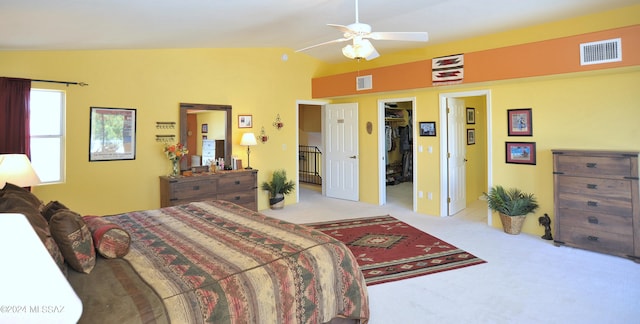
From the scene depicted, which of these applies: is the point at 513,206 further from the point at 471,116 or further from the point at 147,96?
the point at 147,96

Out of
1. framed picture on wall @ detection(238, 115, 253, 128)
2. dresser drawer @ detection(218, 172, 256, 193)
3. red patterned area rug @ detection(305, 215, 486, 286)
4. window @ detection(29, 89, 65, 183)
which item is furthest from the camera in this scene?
Answer: framed picture on wall @ detection(238, 115, 253, 128)

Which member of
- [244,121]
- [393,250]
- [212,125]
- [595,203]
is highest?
[244,121]

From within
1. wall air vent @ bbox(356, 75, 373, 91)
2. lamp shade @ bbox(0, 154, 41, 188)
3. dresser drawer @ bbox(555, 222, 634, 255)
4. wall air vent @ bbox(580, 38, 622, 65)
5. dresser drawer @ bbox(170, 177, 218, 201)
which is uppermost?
wall air vent @ bbox(356, 75, 373, 91)

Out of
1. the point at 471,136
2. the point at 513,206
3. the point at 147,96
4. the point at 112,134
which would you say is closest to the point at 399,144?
the point at 471,136

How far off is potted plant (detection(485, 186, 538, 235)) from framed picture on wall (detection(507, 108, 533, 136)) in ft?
2.59

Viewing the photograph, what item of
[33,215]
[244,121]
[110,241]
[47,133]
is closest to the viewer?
[33,215]

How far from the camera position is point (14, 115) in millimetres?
3797

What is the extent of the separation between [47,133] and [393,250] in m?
4.42

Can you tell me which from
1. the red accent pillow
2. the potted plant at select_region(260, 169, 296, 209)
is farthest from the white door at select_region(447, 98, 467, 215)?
the red accent pillow

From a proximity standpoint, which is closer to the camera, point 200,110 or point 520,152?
point 520,152

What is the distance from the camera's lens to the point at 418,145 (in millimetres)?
6039

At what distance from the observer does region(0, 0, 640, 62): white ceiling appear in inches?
109

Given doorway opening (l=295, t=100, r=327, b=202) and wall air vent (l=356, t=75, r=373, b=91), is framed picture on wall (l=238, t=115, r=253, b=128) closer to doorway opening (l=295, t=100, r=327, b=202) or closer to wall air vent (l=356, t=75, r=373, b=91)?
wall air vent (l=356, t=75, r=373, b=91)

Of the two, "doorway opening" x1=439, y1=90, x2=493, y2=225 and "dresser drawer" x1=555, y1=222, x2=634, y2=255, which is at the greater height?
"doorway opening" x1=439, y1=90, x2=493, y2=225
